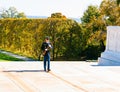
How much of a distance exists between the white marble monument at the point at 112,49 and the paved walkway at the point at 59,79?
2018mm

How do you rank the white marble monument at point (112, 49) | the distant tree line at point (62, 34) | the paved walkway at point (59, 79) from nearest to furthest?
the paved walkway at point (59, 79), the white marble monument at point (112, 49), the distant tree line at point (62, 34)

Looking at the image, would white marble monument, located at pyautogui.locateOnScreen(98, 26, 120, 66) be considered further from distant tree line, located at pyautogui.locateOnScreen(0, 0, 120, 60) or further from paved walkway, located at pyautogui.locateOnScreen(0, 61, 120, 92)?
distant tree line, located at pyautogui.locateOnScreen(0, 0, 120, 60)

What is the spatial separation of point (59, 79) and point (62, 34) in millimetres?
26719

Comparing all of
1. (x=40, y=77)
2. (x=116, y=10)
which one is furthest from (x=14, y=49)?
(x=40, y=77)

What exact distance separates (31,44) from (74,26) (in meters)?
4.87

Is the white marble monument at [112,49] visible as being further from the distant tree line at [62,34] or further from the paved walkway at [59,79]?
the distant tree line at [62,34]

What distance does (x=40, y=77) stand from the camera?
1327cm

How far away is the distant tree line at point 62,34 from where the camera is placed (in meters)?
39.0

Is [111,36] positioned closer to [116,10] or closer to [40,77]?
[40,77]

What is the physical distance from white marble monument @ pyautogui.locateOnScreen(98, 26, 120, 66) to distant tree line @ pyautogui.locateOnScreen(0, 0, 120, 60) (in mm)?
19213

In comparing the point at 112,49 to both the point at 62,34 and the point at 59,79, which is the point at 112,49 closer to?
the point at 59,79

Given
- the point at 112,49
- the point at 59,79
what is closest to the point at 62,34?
the point at 112,49

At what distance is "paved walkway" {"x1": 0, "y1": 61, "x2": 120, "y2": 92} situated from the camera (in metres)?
11.2

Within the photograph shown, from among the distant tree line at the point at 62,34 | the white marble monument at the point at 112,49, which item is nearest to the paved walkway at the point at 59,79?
the white marble monument at the point at 112,49
